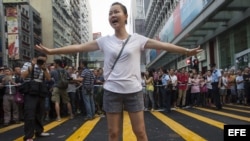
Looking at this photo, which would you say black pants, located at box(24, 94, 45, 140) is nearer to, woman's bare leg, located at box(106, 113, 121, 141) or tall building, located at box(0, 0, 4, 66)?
woman's bare leg, located at box(106, 113, 121, 141)

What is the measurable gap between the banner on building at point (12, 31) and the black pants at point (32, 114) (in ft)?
137

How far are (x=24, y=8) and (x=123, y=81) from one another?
2629 inches

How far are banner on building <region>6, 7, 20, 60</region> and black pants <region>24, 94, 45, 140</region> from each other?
Answer: 4184cm

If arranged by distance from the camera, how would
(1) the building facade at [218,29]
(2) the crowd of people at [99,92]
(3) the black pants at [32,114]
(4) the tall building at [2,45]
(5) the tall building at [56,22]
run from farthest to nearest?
(5) the tall building at [56,22] → (4) the tall building at [2,45] → (1) the building facade at [218,29] → (2) the crowd of people at [99,92] → (3) the black pants at [32,114]

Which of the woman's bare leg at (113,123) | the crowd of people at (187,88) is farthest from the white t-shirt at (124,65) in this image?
the crowd of people at (187,88)

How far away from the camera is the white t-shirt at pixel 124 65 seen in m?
3.72

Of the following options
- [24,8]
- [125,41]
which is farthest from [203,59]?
[24,8]

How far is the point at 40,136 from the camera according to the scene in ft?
25.7

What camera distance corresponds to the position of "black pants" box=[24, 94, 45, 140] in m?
7.04

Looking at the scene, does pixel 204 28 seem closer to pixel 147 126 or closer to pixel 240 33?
pixel 240 33

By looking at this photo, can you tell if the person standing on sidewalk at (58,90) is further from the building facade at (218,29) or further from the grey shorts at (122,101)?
the building facade at (218,29)

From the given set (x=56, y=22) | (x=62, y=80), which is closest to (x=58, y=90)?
(x=62, y=80)

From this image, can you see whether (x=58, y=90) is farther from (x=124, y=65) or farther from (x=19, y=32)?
(x=19, y=32)

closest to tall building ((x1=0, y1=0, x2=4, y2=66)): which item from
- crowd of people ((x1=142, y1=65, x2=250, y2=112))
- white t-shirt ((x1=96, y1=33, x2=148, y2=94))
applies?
crowd of people ((x1=142, y1=65, x2=250, y2=112))
